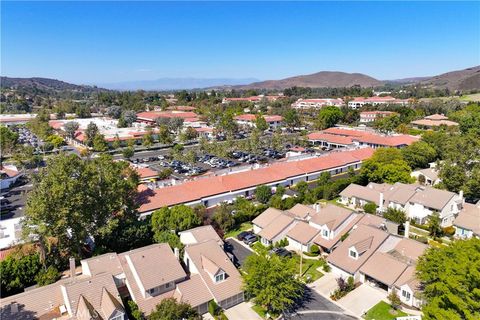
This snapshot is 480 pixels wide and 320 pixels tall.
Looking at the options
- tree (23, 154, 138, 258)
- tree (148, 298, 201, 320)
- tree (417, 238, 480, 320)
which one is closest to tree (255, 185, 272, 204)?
tree (23, 154, 138, 258)

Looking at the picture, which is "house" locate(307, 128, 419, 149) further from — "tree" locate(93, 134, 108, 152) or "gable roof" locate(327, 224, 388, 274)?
"tree" locate(93, 134, 108, 152)

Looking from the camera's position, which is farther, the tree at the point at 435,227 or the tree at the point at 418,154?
the tree at the point at 418,154

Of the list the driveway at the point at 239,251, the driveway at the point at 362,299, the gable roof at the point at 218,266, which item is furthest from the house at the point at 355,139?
the gable roof at the point at 218,266

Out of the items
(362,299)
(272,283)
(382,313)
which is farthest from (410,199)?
(272,283)

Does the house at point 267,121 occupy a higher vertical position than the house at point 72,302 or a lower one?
higher

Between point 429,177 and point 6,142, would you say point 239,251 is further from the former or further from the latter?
point 6,142

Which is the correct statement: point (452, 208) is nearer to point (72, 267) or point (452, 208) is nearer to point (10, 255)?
point (72, 267)

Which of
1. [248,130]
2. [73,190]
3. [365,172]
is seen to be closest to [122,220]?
[73,190]

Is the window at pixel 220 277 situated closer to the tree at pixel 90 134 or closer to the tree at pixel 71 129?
the tree at pixel 90 134
